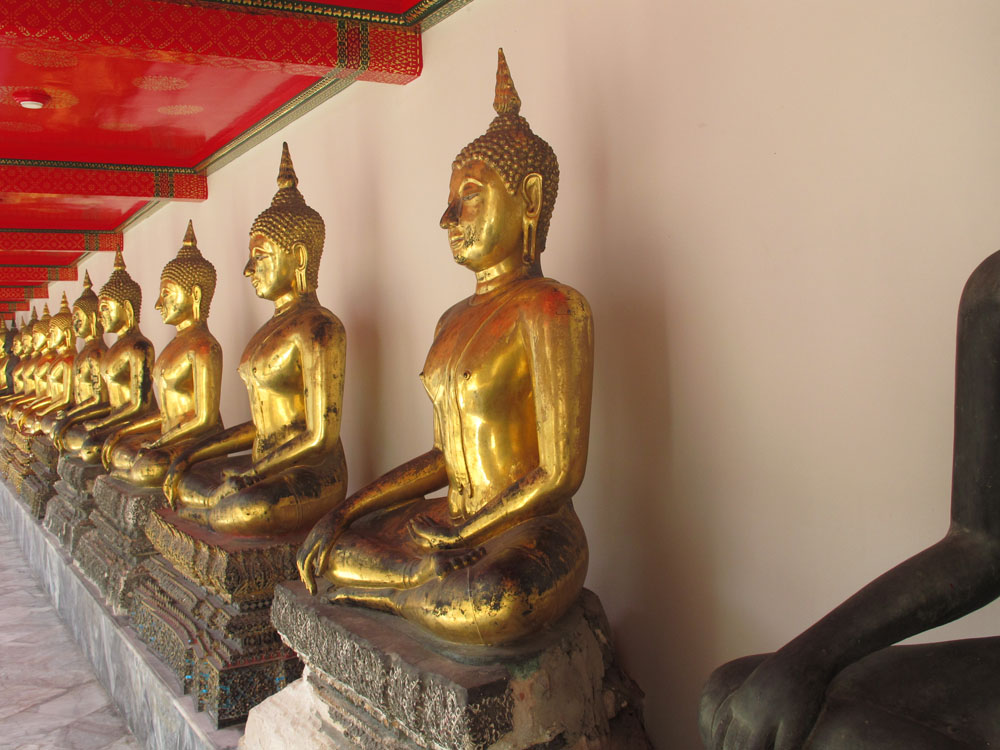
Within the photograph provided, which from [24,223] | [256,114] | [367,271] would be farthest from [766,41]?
[24,223]

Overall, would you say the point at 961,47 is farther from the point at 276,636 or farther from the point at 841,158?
the point at 276,636

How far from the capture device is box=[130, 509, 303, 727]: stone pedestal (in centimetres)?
265

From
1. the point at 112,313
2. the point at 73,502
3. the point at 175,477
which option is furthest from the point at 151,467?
the point at 112,313

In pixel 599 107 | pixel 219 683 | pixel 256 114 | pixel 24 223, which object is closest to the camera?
pixel 599 107

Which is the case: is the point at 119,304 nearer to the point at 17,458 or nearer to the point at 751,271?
the point at 17,458

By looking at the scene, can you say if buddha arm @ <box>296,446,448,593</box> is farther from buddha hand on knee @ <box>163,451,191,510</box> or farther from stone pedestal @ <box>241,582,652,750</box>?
buddha hand on knee @ <box>163,451,191,510</box>

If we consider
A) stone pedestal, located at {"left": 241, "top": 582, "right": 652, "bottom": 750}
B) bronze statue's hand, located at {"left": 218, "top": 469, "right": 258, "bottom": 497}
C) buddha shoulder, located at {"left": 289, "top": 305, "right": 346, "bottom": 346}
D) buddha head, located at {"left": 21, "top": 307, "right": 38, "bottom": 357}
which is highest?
buddha head, located at {"left": 21, "top": 307, "right": 38, "bottom": 357}

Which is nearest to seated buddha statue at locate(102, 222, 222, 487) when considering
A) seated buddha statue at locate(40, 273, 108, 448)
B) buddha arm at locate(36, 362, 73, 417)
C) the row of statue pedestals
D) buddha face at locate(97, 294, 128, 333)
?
the row of statue pedestals

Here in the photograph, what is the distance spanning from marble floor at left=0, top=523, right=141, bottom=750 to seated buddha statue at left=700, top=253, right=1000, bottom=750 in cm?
284

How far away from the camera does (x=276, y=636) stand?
9.00ft

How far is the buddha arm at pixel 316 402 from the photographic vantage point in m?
2.92

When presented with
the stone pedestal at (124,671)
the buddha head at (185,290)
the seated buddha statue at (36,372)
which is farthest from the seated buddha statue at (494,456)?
the seated buddha statue at (36,372)

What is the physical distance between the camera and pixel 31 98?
3979 millimetres

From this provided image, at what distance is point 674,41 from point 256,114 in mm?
2746
